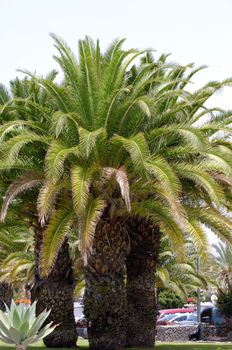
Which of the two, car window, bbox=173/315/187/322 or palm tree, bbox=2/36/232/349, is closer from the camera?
palm tree, bbox=2/36/232/349

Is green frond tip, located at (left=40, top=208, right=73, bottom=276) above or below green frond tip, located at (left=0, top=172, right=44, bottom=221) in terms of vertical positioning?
below

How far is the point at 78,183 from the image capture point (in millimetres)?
16016

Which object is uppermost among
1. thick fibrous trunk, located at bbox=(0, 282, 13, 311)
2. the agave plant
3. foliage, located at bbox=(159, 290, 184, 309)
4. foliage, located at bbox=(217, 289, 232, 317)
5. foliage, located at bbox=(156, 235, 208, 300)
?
foliage, located at bbox=(159, 290, 184, 309)

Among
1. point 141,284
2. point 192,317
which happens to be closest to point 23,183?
point 141,284

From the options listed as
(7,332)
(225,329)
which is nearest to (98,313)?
(7,332)

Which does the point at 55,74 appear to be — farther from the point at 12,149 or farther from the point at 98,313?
the point at 98,313

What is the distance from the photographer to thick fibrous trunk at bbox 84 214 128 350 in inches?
700

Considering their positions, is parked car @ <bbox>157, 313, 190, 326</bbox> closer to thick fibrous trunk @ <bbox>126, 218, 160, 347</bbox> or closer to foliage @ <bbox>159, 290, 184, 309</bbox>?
foliage @ <bbox>159, 290, 184, 309</bbox>

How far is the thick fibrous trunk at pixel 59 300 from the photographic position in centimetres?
1956

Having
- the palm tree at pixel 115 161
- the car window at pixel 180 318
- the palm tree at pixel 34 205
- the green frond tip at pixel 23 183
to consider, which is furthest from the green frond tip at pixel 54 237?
the car window at pixel 180 318

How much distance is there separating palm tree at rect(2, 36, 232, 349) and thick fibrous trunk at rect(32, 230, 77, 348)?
1.83m

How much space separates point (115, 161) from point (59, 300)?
15.9ft

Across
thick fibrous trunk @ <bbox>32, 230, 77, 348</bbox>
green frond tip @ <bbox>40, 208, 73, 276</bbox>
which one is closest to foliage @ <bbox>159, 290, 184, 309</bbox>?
thick fibrous trunk @ <bbox>32, 230, 77, 348</bbox>

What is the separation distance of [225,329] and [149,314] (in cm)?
1150
